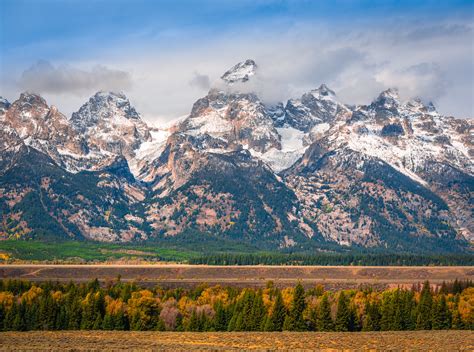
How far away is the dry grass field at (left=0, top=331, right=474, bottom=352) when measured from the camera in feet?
567

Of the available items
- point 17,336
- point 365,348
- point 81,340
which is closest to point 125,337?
point 81,340

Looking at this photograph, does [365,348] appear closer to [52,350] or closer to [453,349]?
[453,349]

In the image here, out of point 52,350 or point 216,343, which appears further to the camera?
point 216,343

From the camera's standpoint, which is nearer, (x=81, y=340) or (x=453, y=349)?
(x=453, y=349)

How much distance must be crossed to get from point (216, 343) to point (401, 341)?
39945 millimetres

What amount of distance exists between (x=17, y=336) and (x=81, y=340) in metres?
18.3

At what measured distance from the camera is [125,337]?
7613 inches

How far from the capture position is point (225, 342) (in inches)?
7269

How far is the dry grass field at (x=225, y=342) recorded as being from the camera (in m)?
173

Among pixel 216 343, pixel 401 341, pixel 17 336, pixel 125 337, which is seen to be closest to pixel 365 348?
pixel 401 341

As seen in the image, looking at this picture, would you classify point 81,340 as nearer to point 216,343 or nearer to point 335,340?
point 216,343

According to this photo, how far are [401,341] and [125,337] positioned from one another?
60.1 m

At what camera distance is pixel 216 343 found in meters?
183

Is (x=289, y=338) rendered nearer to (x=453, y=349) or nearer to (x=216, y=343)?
(x=216, y=343)
